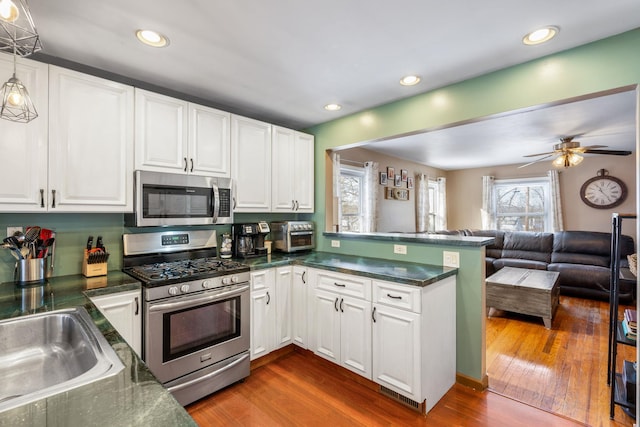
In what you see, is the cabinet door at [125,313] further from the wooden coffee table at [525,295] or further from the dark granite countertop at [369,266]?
the wooden coffee table at [525,295]

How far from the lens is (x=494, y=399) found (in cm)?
217

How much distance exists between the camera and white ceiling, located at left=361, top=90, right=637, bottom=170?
3186mm

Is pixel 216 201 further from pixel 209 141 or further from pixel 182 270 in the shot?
pixel 182 270

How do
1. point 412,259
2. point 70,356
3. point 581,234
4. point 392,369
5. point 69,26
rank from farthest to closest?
point 581,234
point 412,259
point 392,369
point 69,26
point 70,356

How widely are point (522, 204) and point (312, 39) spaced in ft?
21.6

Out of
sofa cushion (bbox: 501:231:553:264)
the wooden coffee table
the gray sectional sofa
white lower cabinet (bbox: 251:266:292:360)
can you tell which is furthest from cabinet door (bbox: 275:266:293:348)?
sofa cushion (bbox: 501:231:553:264)

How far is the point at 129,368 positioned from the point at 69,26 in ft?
6.36

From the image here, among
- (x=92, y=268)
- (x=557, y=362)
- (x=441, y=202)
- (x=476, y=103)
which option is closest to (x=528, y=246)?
(x=441, y=202)

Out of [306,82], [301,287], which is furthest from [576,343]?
[306,82]

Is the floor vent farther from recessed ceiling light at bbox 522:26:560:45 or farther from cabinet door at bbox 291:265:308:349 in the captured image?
recessed ceiling light at bbox 522:26:560:45

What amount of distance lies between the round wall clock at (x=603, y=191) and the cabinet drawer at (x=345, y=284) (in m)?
5.87

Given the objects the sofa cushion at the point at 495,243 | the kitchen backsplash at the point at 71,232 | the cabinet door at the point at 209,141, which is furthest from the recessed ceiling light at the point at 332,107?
the sofa cushion at the point at 495,243

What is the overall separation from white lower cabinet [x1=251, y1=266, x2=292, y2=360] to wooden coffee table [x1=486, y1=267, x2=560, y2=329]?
2691 millimetres

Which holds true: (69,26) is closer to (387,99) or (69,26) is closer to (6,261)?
(6,261)
